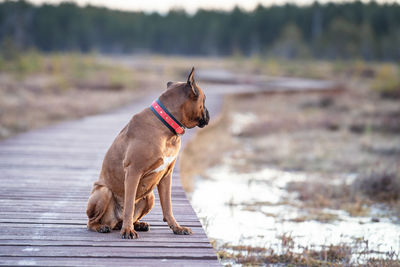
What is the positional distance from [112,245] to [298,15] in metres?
79.7

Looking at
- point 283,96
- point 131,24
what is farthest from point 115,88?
point 131,24

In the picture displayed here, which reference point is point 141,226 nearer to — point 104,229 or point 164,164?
point 104,229

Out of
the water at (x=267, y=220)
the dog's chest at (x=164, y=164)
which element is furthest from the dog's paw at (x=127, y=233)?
the water at (x=267, y=220)

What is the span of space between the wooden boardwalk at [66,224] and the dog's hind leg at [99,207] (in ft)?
0.24

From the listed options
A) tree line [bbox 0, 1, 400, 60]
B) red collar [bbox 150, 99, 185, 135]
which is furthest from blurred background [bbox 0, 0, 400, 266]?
tree line [bbox 0, 1, 400, 60]

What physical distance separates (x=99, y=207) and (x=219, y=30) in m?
84.4

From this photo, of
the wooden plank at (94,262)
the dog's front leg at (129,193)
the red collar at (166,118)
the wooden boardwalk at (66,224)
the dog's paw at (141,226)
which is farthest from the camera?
the dog's paw at (141,226)

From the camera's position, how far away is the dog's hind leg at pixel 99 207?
336cm

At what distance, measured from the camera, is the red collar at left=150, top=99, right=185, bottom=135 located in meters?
3.27

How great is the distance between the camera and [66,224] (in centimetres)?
367

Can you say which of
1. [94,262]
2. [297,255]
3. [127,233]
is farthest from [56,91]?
[94,262]

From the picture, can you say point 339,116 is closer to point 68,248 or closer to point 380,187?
point 380,187

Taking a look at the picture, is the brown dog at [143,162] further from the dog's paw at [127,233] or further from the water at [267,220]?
the water at [267,220]

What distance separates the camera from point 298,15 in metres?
78.0
